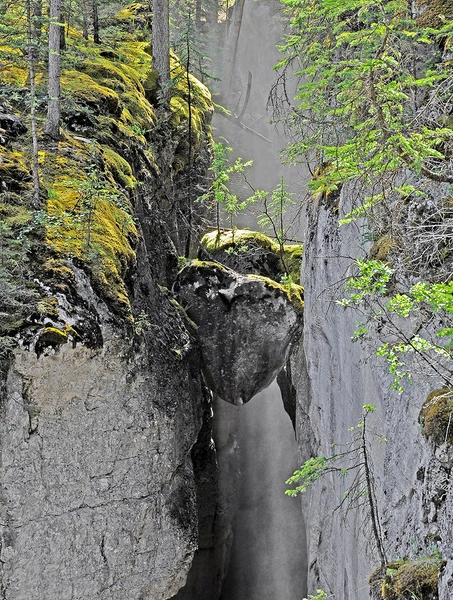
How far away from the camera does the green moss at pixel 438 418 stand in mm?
4836

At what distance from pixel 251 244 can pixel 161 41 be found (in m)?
5.57

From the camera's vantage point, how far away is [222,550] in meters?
15.2

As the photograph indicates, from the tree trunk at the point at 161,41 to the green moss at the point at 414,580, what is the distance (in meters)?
13.1

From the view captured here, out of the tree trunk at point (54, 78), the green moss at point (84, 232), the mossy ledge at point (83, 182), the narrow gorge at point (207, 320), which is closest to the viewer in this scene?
the narrow gorge at point (207, 320)

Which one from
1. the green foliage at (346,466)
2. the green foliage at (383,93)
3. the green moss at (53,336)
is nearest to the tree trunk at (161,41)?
the green foliage at (383,93)

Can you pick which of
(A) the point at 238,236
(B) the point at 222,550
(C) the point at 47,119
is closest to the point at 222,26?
(A) the point at 238,236

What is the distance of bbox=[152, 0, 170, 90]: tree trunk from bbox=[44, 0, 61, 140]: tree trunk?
223 inches

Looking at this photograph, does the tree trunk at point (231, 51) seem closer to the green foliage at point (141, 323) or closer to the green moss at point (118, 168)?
the green moss at point (118, 168)

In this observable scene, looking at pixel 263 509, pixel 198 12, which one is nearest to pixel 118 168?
pixel 263 509

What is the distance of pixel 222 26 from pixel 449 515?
28.3m

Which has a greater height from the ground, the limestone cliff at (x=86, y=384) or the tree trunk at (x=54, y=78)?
the tree trunk at (x=54, y=78)

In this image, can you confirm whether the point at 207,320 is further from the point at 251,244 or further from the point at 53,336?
the point at 53,336

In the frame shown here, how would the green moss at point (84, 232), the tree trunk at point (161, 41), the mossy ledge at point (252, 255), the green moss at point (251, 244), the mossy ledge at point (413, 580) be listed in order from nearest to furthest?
the mossy ledge at point (413, 580)
the green moss at point (84, 232)
the mossy ledge at point (252, 255)
the green moss at point (251, 244)
the tree trunk at point (161, 41)

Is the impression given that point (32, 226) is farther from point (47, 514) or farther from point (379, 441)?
point (379, 441)
